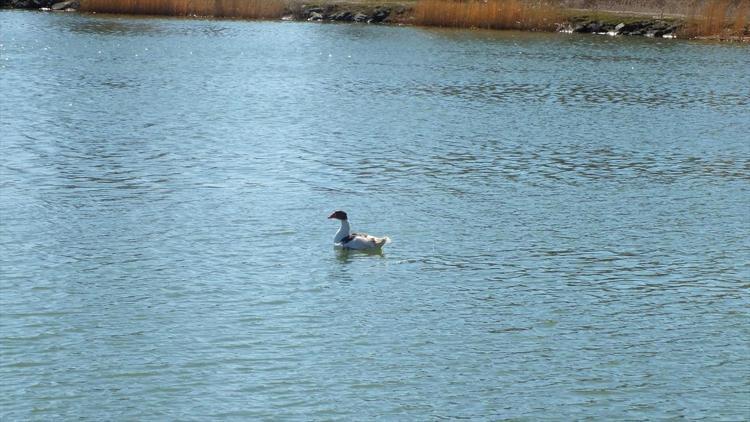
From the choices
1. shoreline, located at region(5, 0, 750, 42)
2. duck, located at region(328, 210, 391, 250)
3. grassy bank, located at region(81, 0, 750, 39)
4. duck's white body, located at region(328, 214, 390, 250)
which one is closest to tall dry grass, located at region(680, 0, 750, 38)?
grassy bank, located at region(81, 0, 750, 39)

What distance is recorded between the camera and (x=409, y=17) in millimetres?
55906

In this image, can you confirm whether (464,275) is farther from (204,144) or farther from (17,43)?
(17,43)

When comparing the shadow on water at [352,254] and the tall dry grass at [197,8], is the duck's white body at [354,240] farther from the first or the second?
the tall dry grass at [197,8]

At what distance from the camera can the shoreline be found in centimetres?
5294

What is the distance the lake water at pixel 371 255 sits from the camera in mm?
12258

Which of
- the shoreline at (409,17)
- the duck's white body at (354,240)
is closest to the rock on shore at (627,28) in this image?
the shoreline at (409,17)

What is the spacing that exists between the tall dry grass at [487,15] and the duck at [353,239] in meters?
36.9

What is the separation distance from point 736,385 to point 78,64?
2977 centimetres

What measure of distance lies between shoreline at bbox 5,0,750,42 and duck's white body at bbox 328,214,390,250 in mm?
36682

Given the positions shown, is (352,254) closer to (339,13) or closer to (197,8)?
(197,8)

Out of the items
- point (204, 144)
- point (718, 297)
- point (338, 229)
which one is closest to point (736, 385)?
point (718, 297)

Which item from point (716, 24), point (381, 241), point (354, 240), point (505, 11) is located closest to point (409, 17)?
point (505, 11)

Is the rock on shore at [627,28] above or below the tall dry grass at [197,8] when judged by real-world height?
below

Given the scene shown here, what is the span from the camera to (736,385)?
12594 millimetres
